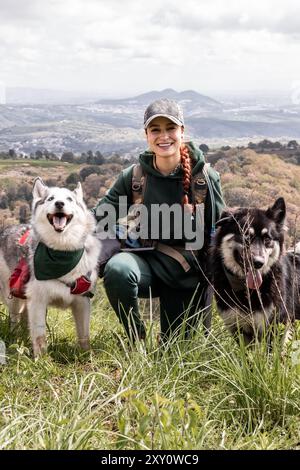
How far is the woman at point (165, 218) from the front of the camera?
389cm

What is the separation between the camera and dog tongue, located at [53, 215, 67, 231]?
3869mm

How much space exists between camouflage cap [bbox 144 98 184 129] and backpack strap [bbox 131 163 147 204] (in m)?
0.40

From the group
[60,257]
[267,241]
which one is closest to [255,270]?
[267,241]

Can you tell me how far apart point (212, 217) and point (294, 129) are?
49.3 m

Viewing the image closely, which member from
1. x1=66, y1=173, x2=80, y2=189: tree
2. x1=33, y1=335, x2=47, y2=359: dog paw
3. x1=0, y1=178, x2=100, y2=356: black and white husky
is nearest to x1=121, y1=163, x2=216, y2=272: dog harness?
x1=0, y1=178, x2=100, y2=356: black and white husky

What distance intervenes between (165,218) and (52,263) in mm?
1015

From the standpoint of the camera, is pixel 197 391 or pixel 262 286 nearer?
pixel 197 391

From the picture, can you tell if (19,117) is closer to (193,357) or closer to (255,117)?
(255,117)

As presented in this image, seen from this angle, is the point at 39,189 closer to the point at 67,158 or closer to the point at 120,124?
the point at 67,158

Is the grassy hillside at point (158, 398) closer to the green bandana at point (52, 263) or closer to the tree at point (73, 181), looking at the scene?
the green bandana at point (52, 263)

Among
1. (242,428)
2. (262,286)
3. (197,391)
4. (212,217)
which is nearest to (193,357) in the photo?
(197,391)

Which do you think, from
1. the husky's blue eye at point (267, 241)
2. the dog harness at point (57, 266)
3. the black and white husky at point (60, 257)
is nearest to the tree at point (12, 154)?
the black and white husky at point (60, 257)

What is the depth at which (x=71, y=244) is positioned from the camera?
4.01 meters

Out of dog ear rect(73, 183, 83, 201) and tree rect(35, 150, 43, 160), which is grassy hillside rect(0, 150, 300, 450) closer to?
dog ear rect(73, 183, 83, 201)
